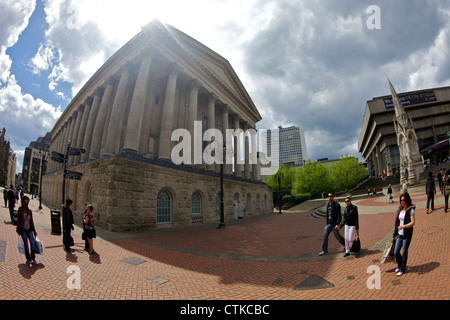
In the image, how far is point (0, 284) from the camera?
3.90 metres

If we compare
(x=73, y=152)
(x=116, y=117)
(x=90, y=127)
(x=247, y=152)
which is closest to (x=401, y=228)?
(x=73, y=152)

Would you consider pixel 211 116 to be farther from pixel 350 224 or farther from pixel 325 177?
pixel 325 177

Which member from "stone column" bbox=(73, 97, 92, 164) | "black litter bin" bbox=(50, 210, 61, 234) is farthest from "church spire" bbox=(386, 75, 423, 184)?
"stone column" bbox=(73, 97, 92, 164)

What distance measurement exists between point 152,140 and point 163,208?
9.12 metres

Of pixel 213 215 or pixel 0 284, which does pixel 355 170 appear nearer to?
pixel 213 215

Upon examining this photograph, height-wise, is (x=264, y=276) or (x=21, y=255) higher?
(x=21, y=255)

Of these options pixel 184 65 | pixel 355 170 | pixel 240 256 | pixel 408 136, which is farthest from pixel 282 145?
pixel 240 256

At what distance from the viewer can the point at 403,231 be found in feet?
14.2

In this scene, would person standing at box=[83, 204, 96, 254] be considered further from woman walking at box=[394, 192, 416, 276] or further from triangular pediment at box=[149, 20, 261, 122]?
triangular pediment at box=[149, 20, 261, 122]

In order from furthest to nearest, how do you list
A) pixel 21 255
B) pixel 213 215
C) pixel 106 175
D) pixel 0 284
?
pixel 213 215
pixel 106 175
pixel 21 255
pixel 0 284

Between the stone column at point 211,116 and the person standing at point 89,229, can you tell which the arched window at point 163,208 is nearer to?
the person standing at point 89,229

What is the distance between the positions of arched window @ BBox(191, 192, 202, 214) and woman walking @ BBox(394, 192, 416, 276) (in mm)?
14351

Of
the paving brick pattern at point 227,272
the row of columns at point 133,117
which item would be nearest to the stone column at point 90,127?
the row of columns at point 133,117

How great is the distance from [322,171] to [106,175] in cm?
4925
